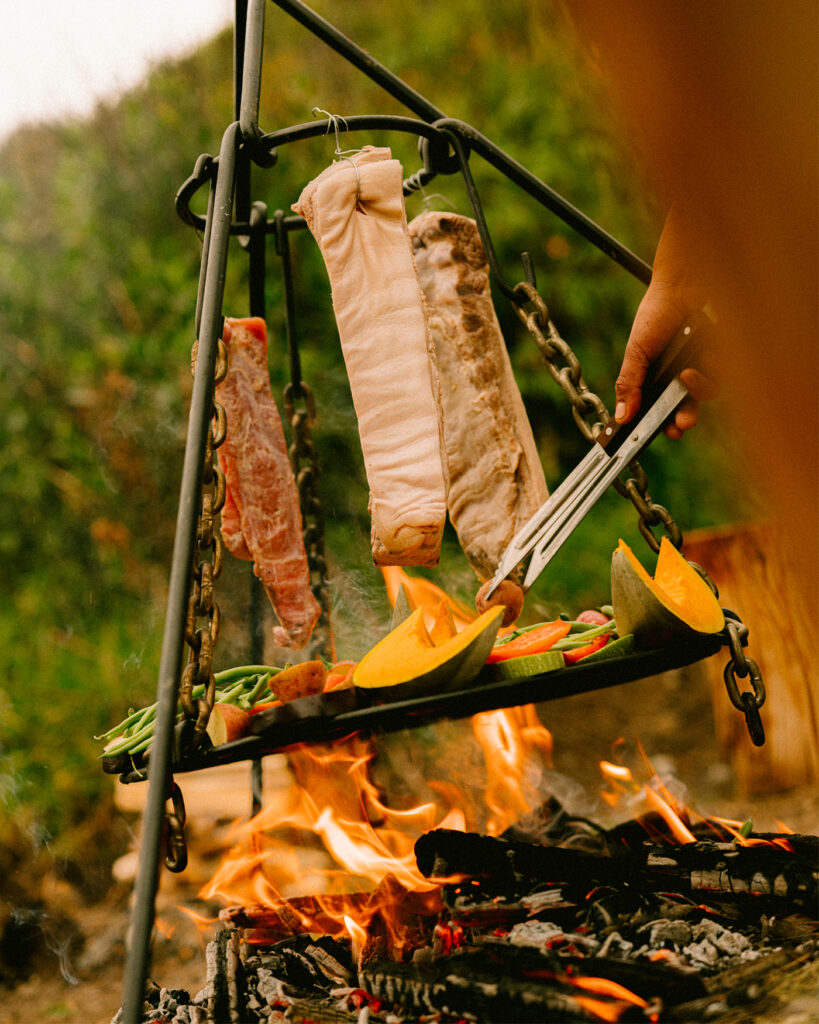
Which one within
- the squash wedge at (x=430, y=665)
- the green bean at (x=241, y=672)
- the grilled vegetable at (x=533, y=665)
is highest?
the squash wedge at (x=430, y=665)

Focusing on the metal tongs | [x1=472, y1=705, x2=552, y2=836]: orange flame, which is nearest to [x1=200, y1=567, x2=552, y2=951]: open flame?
[x1=472, y1=705, x2=552, y2=836]: orange flame

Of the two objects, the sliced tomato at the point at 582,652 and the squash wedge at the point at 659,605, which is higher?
the squash wedge at the point at 659,605

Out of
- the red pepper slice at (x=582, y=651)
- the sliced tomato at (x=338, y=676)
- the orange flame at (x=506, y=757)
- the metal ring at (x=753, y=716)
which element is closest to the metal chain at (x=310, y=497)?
the sliced tomato at (x=338, y=676)

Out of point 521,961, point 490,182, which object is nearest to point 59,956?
point 521,961

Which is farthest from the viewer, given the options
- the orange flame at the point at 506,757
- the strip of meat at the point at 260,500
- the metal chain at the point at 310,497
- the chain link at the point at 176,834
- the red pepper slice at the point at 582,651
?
the orange flame at the point at 506,757

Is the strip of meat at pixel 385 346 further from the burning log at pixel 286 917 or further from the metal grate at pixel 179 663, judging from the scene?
the burning log at pixel 286 917

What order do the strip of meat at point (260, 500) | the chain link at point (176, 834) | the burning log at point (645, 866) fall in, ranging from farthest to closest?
the strip of meat at point (260, 500) → the burning log at point (645, 866) → the chain link at point (176, 834)

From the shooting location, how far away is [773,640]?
8.67 ft

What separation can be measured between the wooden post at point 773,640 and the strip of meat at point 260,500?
4.99ft

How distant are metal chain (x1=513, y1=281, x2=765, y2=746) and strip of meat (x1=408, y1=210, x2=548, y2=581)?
200mm

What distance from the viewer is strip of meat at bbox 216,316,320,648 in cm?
190

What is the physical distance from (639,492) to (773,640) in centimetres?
144

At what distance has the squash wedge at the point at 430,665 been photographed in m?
1.25

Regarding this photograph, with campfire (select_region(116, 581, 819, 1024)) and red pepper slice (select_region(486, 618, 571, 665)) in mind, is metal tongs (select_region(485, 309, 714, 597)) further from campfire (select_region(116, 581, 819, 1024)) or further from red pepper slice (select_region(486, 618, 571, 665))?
campfire (select_region(116, 581, 819, 1024))
